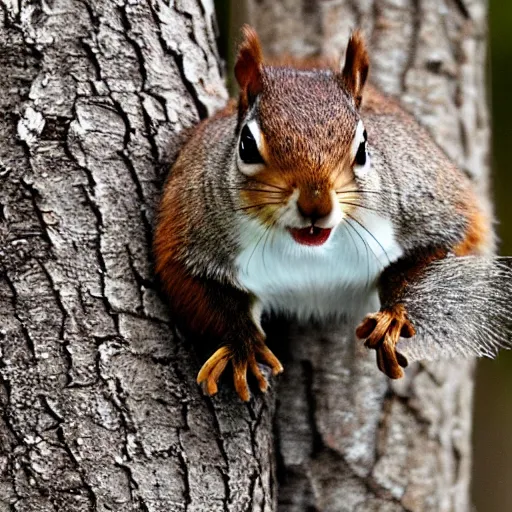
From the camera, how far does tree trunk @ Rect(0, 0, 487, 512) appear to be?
1642mm

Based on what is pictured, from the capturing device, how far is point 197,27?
80.7 inches

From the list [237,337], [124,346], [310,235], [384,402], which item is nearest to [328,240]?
[310,235]

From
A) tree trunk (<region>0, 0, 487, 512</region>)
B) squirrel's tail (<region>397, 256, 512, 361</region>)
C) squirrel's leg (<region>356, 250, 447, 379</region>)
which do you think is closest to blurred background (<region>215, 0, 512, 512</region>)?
tree trunk (<region>0, 0, 487, 512</region>)

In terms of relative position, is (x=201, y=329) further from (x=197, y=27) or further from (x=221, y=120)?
(x=197, y=27)

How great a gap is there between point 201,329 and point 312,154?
1.53 feet

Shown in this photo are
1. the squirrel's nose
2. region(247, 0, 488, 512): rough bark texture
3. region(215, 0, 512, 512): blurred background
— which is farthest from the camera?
region(215, 0, 512, 512): blurred background

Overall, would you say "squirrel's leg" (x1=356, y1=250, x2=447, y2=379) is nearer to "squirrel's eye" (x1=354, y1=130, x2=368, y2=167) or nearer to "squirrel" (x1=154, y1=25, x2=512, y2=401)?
"squirrel" (x1=154, y1=25, x2=512, y2=401)

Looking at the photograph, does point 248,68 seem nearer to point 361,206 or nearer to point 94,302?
point 361,206

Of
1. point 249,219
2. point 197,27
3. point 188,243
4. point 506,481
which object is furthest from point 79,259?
point 506,481

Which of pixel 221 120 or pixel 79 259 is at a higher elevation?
pixel 221 120

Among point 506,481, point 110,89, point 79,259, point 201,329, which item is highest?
point 110,89

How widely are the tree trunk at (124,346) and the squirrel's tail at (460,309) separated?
14.3 inches

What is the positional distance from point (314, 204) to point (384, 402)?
889 millimetres

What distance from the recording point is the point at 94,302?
5.62ft
